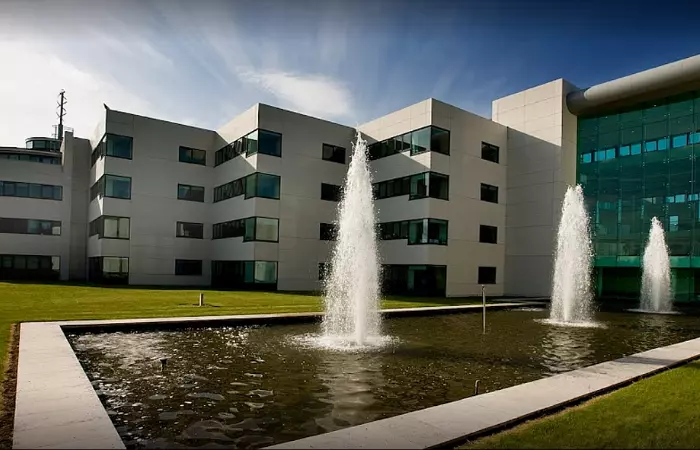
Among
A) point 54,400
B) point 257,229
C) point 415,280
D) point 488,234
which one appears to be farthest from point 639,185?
point 54,400

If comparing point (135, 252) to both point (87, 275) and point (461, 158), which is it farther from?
point (461, 158)

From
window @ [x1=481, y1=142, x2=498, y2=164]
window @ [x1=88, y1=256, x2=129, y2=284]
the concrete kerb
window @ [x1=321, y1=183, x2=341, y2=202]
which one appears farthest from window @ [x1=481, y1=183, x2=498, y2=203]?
window @ [x1=88, y1=256, x2=129, y2=284]

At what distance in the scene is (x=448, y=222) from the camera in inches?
1314

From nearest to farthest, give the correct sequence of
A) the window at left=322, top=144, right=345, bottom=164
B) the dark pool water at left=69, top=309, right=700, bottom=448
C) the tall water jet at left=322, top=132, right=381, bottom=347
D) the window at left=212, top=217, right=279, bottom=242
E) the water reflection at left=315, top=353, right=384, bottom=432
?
the dark pool water at left=69, top=309, right=700, bottom=448 → the water reflection at left=315, top=353, right=384, bottom=432 → the tall water jet at left=322, top=132, right=381, bottom=347 → the window at left=212, top=217, right=279, bottom=242 → the window at left=322, top=144, right=345, bottom=164

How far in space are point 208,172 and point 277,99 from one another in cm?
1037

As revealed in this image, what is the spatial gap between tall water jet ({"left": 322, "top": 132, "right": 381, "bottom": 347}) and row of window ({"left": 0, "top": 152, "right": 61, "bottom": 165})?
38375mm

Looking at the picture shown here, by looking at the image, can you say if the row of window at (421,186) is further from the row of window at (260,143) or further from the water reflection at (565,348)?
the water reflection at (565,348)

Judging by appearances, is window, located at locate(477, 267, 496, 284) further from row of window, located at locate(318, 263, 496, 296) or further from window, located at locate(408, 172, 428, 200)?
window, located at locate(408, 172, 428, 200)

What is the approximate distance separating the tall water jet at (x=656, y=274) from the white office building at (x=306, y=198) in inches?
246

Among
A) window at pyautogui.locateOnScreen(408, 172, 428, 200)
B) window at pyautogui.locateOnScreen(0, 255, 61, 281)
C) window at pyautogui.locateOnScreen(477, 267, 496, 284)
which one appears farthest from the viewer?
window at pyautogui.locateOnScreen(0, 255, 61, 281)

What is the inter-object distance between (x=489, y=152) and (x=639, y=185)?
10.8 metres

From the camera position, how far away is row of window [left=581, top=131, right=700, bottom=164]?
1267 inches

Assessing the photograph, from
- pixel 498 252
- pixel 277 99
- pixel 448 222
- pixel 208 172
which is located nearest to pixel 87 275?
pixel 208 172

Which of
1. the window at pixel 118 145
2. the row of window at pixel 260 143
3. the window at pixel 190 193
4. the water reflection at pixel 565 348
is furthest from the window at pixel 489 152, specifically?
the window at pixel 118 145
